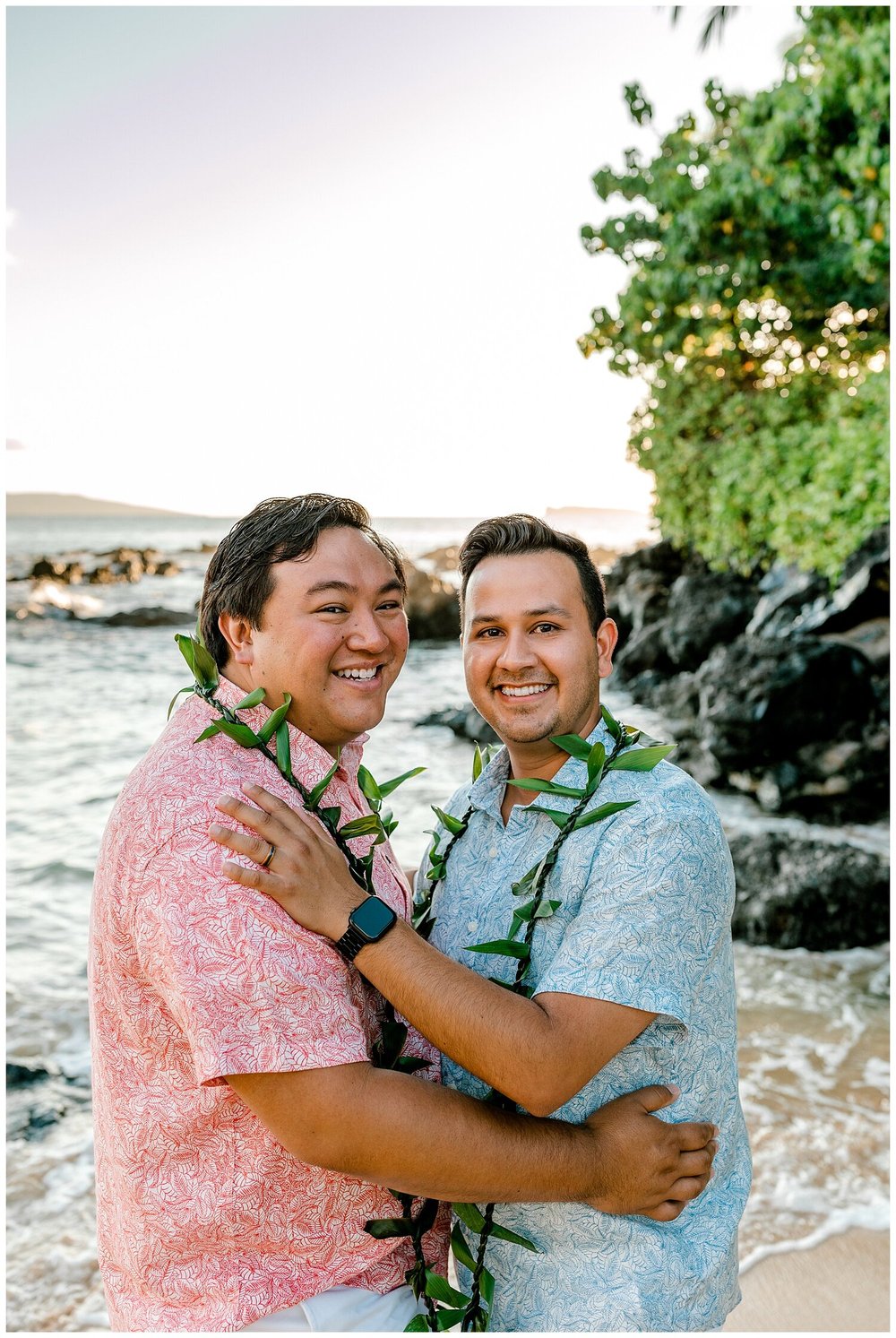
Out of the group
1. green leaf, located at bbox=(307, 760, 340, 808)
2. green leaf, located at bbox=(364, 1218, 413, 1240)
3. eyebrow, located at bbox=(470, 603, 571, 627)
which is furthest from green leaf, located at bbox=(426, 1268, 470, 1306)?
eyebrow, located at bbox=(470, 603, 571, 627)

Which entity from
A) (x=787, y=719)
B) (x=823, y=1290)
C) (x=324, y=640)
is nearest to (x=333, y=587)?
(x=324, y=640)

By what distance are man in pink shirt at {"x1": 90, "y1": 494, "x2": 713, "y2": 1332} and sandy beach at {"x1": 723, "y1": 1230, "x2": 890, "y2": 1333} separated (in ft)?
8.46

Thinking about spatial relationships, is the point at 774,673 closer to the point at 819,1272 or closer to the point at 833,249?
the point at 833,249

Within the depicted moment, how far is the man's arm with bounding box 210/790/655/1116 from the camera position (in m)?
2.19

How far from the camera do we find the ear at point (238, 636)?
273 cm

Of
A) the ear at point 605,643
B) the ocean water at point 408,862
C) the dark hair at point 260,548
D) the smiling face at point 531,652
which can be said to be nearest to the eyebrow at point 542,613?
the smiling face at point 531,652

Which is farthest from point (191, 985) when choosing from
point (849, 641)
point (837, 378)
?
point (837, 378)

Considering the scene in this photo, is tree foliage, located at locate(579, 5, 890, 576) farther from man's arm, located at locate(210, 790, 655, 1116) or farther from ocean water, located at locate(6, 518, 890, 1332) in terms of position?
man's arm, located at locate(210, 790, 655, 1116)

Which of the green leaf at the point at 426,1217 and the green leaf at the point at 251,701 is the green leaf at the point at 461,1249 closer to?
the green leaf at the point at 426,1217

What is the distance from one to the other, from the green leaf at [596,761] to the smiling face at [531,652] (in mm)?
261

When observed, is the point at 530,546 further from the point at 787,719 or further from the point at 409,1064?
the point at 787,719

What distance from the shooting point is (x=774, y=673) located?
11539 millimetres

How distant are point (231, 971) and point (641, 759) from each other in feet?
3.65

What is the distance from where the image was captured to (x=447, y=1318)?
2.55 metres
